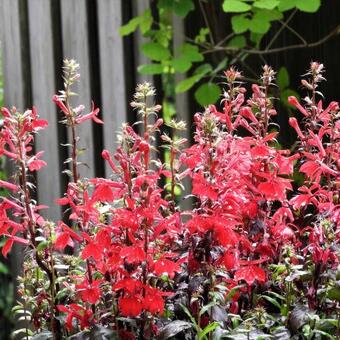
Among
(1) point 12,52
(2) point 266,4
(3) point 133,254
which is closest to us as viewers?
(3) point 133,254

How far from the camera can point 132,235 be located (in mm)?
1314

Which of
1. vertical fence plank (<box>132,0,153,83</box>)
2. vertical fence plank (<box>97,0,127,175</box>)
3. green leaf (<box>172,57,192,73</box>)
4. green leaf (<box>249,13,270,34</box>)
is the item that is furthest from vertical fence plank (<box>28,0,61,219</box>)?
green leaf (<box>249,13,270,34</box>)

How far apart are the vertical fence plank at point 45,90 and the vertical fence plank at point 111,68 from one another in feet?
0.79

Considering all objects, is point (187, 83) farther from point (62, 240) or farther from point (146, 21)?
point (62, 240)

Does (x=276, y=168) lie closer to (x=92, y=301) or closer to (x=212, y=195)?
(x=212, y=195)

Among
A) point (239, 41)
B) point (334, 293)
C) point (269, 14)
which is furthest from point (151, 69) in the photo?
point (334, 293)

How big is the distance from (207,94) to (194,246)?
134 cm

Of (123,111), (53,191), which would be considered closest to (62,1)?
(123,111)

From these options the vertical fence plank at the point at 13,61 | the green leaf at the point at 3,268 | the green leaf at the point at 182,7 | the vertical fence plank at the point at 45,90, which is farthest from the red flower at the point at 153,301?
the green leaf at the point at 3,268

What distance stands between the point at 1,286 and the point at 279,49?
175cm

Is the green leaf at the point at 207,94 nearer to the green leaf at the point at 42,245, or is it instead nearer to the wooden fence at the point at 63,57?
the wooden fence at the point at 63,57

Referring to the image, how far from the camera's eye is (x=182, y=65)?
2658 millimetres

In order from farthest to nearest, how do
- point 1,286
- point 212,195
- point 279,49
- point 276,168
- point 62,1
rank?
1. point 1,286
2. point 62,1
3. point 279,49
4. point 276,168
5. point 212,195

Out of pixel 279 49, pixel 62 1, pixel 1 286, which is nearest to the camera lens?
pixel 279 49
